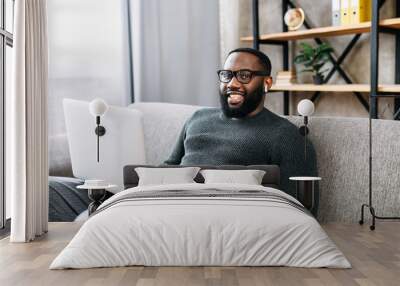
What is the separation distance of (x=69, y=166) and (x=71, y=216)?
0.67 m

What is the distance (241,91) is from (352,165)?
0.88 meters

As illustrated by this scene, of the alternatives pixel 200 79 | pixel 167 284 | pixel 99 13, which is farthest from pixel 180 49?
pixel 167 284

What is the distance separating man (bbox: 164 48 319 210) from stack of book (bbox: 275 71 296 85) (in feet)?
2.74

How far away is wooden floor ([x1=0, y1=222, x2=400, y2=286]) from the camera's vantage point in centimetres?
307

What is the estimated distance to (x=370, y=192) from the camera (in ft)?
14.4

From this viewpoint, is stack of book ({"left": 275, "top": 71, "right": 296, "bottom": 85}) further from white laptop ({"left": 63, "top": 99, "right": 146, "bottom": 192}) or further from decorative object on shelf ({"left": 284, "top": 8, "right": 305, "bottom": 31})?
white laptop ({"left": 63, "top": 99, "right": 146, "bottom": 192})

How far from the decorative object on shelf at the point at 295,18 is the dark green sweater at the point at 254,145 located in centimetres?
121

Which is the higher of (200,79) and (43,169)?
(200,79)

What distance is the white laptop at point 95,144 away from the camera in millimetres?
5031

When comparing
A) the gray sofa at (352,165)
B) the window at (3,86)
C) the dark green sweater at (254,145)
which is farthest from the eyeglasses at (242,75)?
the window at (3,86)

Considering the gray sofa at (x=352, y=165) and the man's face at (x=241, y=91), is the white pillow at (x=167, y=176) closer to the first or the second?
the man's face at (x=241, y=91)

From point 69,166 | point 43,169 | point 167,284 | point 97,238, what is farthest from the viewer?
point 69,166

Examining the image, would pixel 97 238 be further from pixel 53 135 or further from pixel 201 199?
pixel 53 135

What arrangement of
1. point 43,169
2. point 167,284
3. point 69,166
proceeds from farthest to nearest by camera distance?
point 69,166 < point 43,169 < point 167,284
